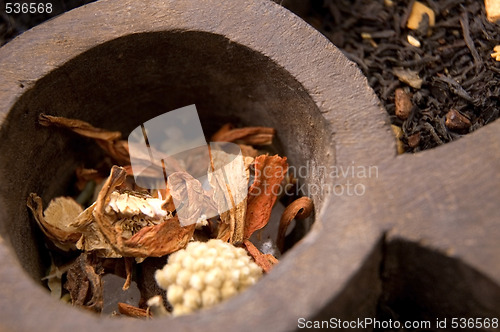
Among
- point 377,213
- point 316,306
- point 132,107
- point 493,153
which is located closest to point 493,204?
point 493,153

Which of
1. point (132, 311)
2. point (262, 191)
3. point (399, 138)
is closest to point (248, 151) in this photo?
point (262, 191)

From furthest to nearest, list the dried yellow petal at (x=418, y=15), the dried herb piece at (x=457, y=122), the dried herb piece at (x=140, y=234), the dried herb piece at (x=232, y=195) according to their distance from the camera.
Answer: the dried yellow petal at (x=418, y=15)
the dried herb piece at (x=457, y=122)
the dried herb piece at (x=232, y=195)
the dried herb piece at (x=140, y=234)

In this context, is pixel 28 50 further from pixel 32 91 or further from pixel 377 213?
pixel 377 213

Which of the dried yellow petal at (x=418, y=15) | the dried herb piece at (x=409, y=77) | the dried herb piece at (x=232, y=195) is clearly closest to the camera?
the dried herb piece at (x=232, y=195)

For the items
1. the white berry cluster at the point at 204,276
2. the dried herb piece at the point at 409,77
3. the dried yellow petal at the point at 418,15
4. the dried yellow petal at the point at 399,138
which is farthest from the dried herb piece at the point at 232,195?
the dried yellow petal at the point at 418,15

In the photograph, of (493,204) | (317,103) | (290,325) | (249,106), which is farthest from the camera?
(249,106)

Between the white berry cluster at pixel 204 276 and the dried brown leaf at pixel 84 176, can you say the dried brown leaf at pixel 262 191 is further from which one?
the dried brown leaf at pixel 84 176

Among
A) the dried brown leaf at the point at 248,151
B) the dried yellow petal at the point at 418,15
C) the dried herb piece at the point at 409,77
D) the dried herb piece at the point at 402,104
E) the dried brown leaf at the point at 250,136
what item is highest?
the dried yellow petal at the point at 418,15
